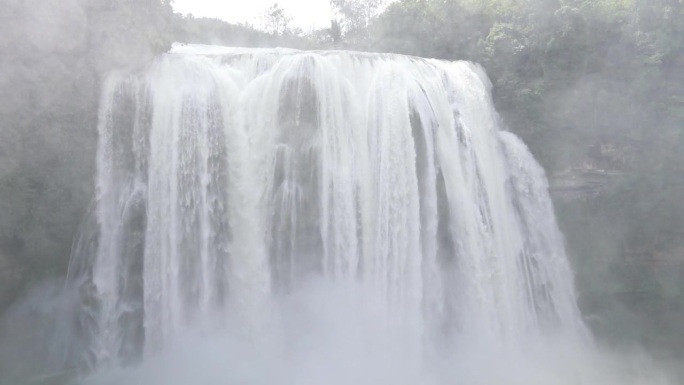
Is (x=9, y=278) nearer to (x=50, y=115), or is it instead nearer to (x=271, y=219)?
(x=50, y=115)

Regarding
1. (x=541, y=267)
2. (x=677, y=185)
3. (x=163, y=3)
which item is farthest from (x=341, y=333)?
(x=677, y=185)

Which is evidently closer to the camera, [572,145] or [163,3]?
[163,3]

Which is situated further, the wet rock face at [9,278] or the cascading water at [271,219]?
the wet rock face at [9,278]

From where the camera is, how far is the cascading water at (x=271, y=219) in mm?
10820

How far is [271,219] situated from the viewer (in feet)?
36.1

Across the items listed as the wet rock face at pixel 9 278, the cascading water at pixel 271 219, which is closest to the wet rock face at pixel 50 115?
the wet rock face at pixel 9 278

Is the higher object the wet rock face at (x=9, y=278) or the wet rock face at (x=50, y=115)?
the wet rock face at (x=50, y=115)

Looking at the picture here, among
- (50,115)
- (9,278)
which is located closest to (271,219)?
(50,115)

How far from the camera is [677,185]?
14133mm

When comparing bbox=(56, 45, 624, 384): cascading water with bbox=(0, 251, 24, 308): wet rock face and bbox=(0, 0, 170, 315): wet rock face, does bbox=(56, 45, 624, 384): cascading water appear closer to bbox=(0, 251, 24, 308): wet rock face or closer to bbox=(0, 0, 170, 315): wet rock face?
bbox=(0, 0, 170, 315): wet rock face

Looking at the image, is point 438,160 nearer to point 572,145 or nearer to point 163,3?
point 572,145

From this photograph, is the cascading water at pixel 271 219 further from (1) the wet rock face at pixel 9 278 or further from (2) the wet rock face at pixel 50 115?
(1) the wet rock face at pixel 9 278

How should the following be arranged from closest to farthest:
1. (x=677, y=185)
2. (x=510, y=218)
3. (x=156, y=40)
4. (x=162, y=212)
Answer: (x=162, y=212) → (x=156, y=40) → (x=510, y=218) → (x=677, y=185)

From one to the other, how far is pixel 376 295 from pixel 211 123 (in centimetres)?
413
